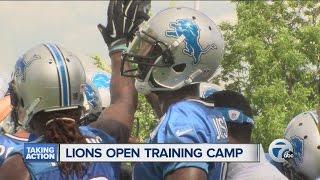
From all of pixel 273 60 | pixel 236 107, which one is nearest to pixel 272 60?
pixel 273 60

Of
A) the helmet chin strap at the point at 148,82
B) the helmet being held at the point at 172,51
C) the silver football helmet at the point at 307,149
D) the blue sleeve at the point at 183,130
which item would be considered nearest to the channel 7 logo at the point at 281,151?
the silver football helmet at the point at 307,149

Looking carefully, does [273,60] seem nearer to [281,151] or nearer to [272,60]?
[272,60]

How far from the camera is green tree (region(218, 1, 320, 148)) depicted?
20.7 m

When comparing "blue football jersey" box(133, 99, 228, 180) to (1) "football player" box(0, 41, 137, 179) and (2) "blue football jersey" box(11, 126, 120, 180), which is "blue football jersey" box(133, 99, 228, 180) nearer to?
(2) "blue football jersey" box(11, 126, 120, 180)

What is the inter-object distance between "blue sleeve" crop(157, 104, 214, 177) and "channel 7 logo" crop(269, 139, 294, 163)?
260cm

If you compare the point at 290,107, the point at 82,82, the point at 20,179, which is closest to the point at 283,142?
the point at 82,82

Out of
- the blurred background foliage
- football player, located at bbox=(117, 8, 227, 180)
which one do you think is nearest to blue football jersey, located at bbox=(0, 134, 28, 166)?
football player, located at bbox=(117, 8, 227, 180)

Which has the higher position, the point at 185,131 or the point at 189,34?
the point at 189,34

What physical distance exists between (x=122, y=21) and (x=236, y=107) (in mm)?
885

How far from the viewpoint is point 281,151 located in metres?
5.96

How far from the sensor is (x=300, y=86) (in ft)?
70.5

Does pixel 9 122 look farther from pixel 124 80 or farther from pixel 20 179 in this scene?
pixel 20 179

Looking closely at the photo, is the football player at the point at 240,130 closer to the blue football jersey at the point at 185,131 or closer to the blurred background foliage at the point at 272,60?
the blue football jersey at the point at 185,131

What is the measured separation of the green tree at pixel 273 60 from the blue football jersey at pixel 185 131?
1637 cm
